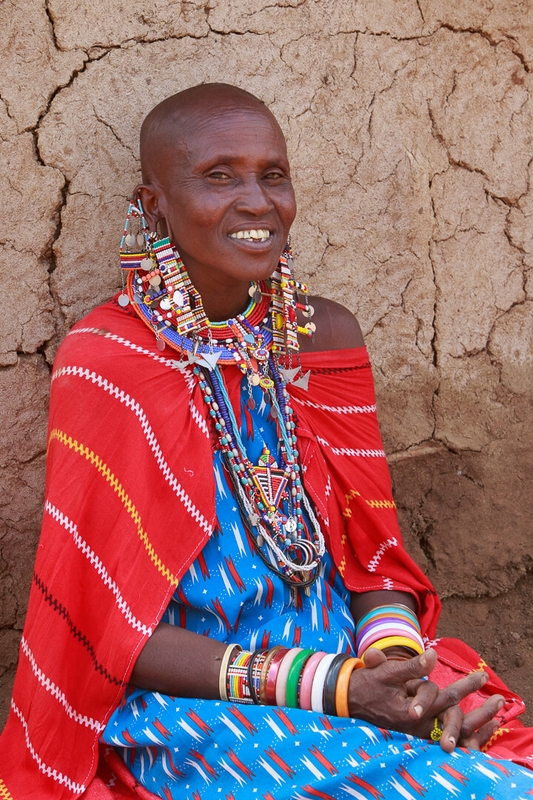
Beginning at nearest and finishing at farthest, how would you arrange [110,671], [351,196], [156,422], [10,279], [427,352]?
[110,671] < [156,422] < [10,279] < [351,196] < [427,352]

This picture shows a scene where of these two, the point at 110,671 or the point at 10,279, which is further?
the point at 10,279

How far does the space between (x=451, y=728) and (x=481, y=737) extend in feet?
0.51

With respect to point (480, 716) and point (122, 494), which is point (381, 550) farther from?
point (122, 494)

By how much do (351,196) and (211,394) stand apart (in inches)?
41.2

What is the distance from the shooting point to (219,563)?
2146 millimetres

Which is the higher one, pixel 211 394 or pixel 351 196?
pixel 351 196

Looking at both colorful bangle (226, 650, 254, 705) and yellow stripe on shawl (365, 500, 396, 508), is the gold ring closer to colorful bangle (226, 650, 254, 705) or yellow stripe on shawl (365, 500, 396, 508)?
A: colorful bangle (226, 650, 254, 705)

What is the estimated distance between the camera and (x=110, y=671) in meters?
1.99

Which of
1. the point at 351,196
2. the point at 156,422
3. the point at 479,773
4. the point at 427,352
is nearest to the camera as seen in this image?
the point at 479,773

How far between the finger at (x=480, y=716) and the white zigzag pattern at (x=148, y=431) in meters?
0.68

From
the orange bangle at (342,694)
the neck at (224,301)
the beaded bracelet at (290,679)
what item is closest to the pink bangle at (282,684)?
the beaded bracelet at (290,679)

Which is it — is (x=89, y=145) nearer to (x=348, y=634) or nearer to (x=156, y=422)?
(x=156, y=422)

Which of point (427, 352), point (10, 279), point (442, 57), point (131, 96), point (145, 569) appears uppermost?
point (442, 57)

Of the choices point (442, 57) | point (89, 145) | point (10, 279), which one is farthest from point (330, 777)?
point (442, 57)
